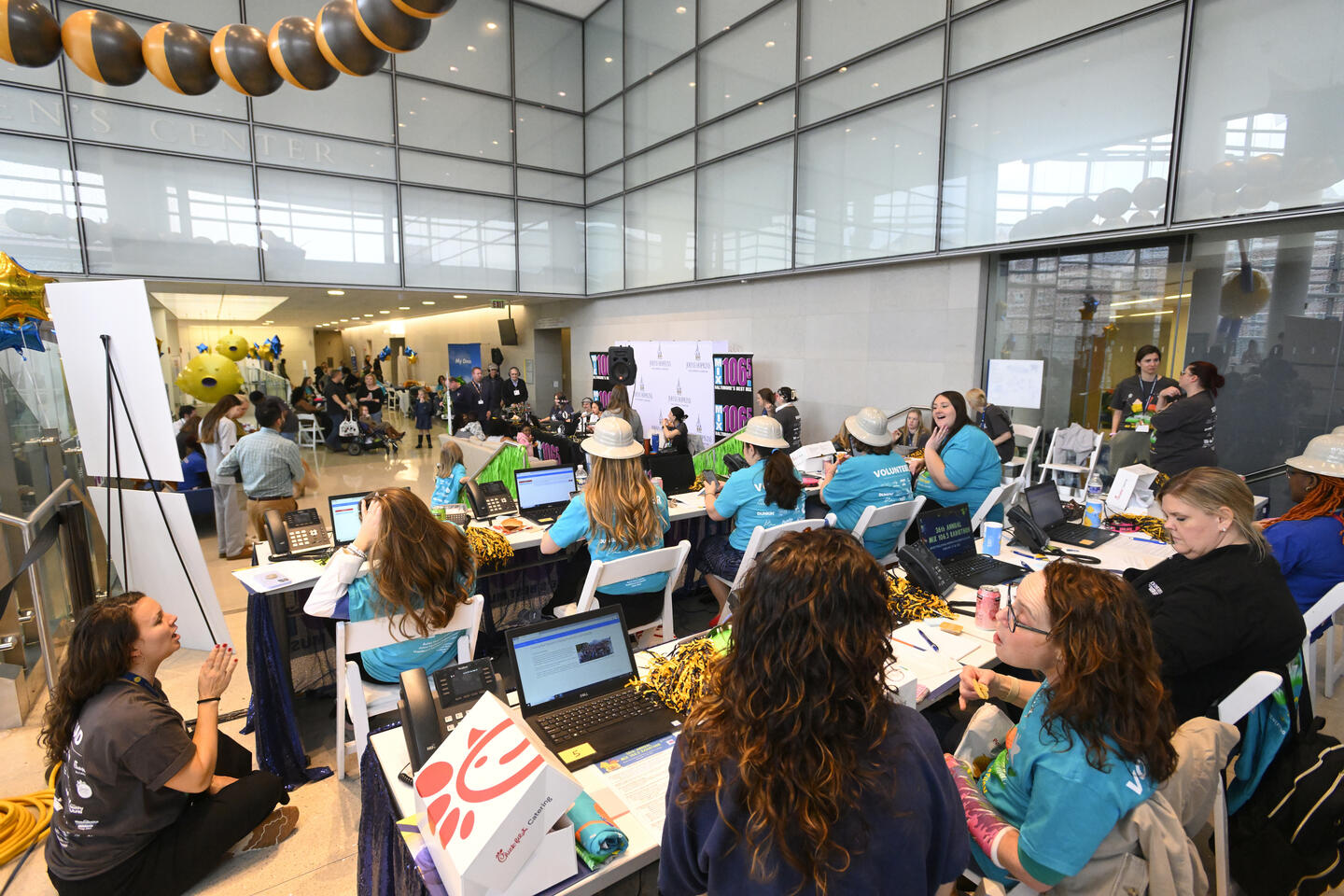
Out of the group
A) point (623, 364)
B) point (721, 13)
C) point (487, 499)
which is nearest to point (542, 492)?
point (487, 499)

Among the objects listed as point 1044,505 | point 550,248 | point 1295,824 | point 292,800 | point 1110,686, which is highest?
point 550,248

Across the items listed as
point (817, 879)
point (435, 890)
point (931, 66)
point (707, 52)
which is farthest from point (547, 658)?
point (707, 52)

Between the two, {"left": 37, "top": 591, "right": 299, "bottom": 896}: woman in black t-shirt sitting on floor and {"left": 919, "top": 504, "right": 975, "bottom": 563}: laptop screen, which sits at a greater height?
{"left": 919, "top": 504, "right": 975, "bottom": 563}: laptop screen

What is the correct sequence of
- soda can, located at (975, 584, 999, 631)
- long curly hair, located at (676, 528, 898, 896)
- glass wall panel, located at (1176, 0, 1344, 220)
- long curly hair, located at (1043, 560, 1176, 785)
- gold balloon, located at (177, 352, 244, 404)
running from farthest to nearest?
gold balloon, located at (177, 352, 244, 404) → glass wall panel, located at (1176, 0, 1344, 220) → soda can, located at (975, 584, 999, 631) → long curly hair, located at (1043, 560, 1176, 785) → long curly hair, located at (676, 528, 898, 896)

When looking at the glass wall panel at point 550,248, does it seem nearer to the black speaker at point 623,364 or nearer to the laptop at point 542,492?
the black speaker at point 623,364

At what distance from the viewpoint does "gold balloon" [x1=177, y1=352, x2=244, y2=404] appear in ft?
25.7

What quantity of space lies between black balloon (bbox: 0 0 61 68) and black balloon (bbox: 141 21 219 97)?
0.28m

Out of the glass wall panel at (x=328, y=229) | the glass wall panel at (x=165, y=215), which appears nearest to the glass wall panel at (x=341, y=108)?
the glass wall panel at (x=328, y=229)

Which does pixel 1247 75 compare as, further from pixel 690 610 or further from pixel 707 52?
pixel 707 52

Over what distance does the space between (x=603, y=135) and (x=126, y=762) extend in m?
11.8

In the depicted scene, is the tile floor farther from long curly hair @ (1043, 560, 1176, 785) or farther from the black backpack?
the black backpack

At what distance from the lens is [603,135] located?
11711mm

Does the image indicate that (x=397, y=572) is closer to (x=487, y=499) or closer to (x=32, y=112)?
(x=487, y=499)

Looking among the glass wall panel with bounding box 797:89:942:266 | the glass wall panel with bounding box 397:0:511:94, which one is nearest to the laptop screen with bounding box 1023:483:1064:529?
the glass wall panel with bounding box 797:89:942:266
